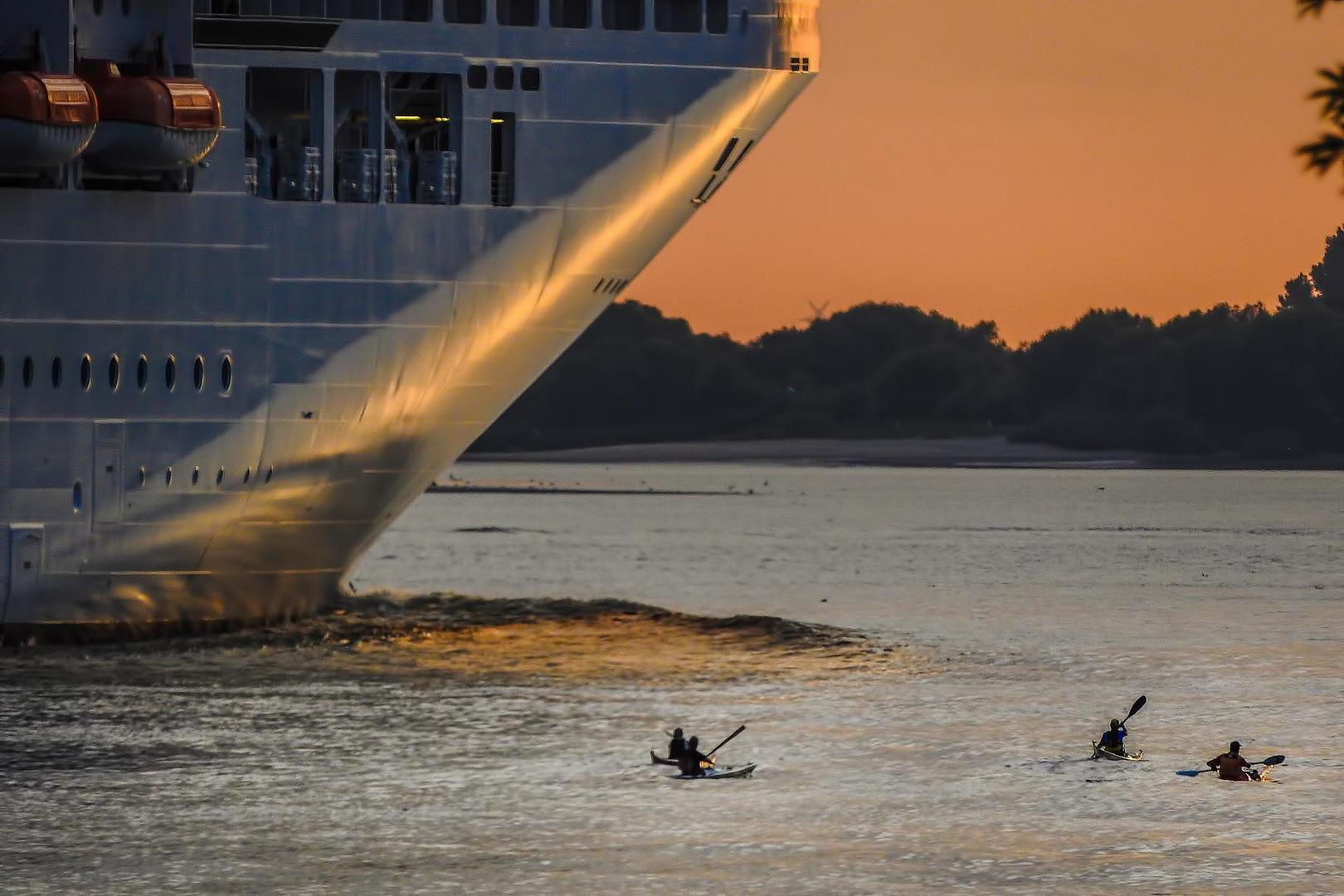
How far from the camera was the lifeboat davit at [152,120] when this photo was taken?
1369 inches

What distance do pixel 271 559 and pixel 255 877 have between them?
1677 cm

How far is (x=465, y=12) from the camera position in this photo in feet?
129

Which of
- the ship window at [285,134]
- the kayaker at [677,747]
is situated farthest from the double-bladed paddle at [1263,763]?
the ship window at [285,134]

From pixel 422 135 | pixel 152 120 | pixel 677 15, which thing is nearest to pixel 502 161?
pixel 422 135

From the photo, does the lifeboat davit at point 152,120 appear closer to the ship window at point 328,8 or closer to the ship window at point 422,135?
the ship window at point 328,8

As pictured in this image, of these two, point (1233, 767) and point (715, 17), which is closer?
point (1233, 767)

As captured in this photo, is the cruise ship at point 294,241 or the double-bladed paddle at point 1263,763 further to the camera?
the cruise ship at point 294,241

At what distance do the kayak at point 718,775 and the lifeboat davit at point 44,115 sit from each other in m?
14.5

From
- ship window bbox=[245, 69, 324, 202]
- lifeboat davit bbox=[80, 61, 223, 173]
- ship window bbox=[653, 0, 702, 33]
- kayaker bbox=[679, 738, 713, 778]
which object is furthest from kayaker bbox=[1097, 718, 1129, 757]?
lifeboat davit bbox=[80, 61, 223, 173]

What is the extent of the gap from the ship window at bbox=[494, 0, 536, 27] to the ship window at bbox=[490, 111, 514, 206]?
174cm

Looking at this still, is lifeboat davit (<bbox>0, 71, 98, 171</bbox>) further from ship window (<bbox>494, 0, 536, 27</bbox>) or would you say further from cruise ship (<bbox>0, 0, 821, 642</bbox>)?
ship window (<bbox>494, 0, 536, 27</bbox>)

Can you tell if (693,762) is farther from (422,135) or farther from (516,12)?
→ (516,12)

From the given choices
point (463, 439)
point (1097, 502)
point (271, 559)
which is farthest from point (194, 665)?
point (1097, 502)

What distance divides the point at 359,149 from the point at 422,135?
1471 millimetres
